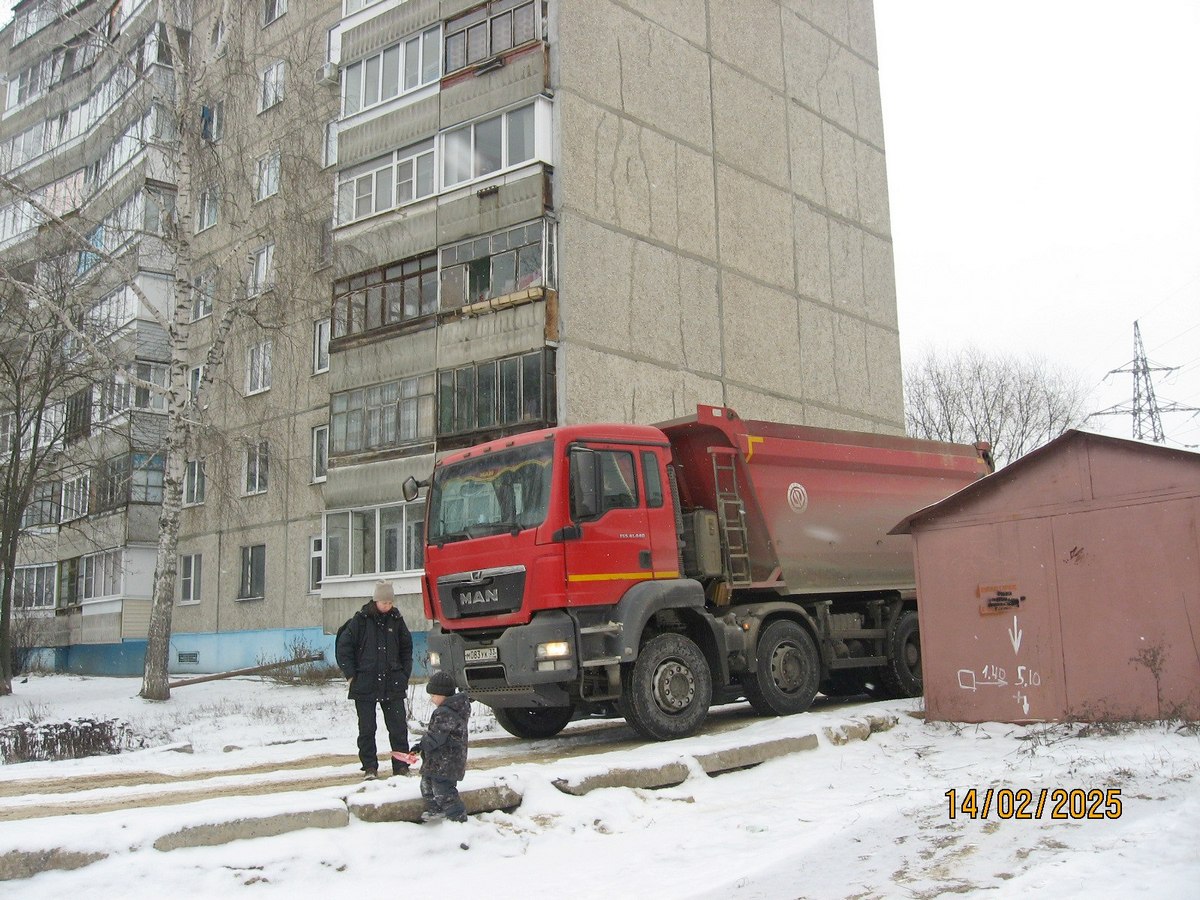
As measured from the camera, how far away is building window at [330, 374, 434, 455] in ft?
76.1

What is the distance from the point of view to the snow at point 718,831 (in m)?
6.00

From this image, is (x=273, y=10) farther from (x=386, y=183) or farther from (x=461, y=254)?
(x=461, y=254)

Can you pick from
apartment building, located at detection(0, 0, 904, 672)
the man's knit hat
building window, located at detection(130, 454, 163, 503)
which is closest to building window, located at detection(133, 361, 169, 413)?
apartment building, located at detection(0, 0, 904, 672)

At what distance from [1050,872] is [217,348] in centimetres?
1725

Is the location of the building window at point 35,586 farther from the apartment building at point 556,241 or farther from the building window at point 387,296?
the building window at point 387,296

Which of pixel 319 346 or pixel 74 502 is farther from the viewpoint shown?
pixel 74 502

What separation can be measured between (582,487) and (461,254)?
13.8 m

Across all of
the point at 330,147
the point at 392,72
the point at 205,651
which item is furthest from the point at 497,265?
the point at 205,651

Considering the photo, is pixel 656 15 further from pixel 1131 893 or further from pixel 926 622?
pixel 1131 893

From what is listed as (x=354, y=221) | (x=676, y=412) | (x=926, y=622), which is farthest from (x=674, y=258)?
(x=926, y=622)

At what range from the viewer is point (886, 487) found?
554 inches

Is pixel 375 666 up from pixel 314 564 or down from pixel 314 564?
down

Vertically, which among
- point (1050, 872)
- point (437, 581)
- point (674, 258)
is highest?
point (674, 258)

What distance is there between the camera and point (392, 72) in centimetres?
2508
